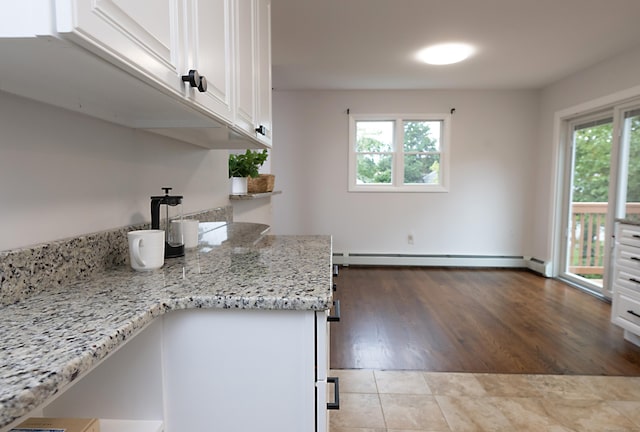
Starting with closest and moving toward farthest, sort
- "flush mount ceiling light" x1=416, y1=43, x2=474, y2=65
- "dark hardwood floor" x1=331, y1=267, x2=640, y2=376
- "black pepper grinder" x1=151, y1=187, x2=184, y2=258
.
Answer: "black pepper grinder" x1=151, y1=187, x2=184, y2=258, "dark hardwood floor" x1=331, y1=267, x2=640, y2=376, "flush mount ceiling light" x1=416, y1=43, x2=474, y2=65

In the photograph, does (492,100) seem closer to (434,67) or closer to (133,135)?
(434,67)

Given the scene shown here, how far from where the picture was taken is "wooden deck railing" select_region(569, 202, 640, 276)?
3.60 m

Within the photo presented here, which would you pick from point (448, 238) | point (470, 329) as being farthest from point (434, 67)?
point (470, 329)

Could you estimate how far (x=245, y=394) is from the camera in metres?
0.79

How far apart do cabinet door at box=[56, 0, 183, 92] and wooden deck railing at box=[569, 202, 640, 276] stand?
4.19 meters

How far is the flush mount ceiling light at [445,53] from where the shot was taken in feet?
10.1

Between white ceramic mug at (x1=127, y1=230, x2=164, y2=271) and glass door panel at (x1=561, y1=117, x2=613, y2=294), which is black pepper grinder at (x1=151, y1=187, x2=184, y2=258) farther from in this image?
glass door panel at (x1=561, y1=117, x2=613, y2=294)

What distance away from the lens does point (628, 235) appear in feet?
7.66

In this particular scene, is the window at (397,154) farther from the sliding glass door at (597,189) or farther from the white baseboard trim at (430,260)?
the sliding glass door at (597,189)

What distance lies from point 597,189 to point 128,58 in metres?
4.40

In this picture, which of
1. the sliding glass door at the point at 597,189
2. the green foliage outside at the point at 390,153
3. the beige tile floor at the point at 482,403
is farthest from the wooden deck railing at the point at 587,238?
the beige tile floor at the point at 482,403

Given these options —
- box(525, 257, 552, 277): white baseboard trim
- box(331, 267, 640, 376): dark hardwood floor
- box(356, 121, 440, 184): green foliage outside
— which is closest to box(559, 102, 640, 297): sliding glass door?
box(525, 257, 552, 277): white baseboard trim

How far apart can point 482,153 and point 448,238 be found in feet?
4.00

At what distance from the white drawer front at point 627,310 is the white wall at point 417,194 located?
2.25 meters
